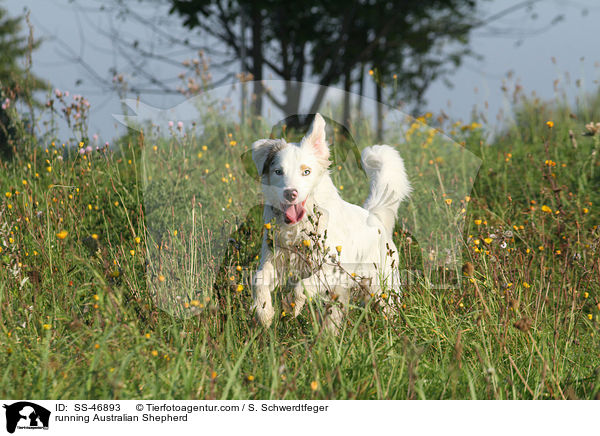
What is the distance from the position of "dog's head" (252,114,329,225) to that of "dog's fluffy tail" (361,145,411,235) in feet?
1.99

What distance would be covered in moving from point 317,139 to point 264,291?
95 centimetres

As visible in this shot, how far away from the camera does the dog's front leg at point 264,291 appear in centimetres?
291

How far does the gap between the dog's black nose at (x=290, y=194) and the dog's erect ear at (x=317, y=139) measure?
0.33 meters

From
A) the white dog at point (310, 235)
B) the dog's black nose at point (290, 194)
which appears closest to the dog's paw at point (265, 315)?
the white dog at point (310, 235)

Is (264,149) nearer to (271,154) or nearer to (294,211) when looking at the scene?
(271,154)

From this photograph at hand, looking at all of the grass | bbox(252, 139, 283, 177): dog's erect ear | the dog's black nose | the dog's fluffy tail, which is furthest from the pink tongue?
the dog's fluffy tail

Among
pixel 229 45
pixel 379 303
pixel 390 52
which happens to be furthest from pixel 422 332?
pixel 390 52

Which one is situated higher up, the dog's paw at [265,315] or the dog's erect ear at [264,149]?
the dog's erect ear at [264,149]

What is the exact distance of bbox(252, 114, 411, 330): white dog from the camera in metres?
2.74

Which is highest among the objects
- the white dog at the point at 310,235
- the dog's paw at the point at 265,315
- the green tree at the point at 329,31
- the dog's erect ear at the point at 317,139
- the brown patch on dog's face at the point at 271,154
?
the green tree at the point at 329,31

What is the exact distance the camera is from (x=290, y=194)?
2.67 meters

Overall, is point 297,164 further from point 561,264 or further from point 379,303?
point 561,264
